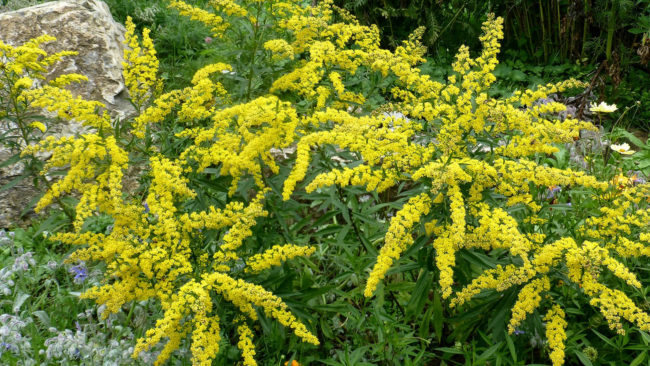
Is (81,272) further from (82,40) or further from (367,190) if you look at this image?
(82,40)

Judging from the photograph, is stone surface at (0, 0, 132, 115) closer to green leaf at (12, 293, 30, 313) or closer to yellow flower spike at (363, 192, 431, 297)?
green leaf at (12, 293, 30, 313)

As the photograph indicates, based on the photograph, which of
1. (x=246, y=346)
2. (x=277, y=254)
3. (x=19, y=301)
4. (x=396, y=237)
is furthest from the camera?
(x=19, y=301)

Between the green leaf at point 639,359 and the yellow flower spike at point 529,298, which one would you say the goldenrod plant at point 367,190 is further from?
the green leaf at point 639,359

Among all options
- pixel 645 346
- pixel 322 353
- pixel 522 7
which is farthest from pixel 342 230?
pixel 522 7

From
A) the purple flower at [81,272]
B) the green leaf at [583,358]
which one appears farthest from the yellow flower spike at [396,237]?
the purple flower at [81,272]

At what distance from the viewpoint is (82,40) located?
530 centimetres

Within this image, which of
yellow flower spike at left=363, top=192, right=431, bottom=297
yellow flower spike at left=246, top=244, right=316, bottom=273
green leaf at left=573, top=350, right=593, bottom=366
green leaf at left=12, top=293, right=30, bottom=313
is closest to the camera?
yellow flower spike at left=363, top=192, right=431, bottom=297

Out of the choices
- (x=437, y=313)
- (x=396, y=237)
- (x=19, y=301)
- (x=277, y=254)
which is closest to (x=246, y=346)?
(x=277, y=254)

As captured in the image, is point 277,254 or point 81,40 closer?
point 277,254

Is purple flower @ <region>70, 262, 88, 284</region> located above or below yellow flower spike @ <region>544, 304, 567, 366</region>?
below

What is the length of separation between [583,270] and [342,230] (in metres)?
1.26

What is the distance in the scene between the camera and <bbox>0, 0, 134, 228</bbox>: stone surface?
5.12 metres

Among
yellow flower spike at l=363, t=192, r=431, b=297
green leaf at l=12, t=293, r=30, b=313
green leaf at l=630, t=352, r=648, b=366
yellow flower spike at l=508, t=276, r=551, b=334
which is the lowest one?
green leaf at l=12, t=293, r=30, b=313

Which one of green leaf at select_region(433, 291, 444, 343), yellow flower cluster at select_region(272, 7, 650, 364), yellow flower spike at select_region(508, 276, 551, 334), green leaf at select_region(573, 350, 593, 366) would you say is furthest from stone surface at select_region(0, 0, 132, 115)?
green leaf at select_region(573, 350, 593, 366)
